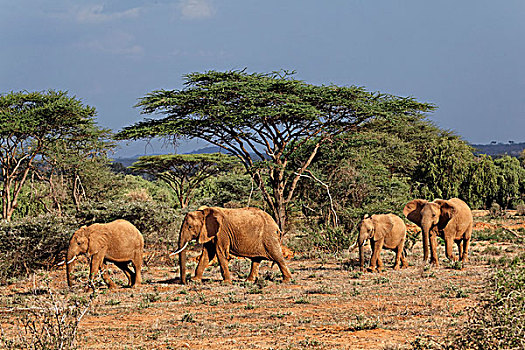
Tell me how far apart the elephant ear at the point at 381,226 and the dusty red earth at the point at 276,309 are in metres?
1.02

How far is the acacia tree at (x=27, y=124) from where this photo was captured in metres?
24.6

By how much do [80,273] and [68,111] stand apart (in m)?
12.3

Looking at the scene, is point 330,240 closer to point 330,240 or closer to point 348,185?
point 330,240

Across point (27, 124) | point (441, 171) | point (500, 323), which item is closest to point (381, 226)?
point (500, 323)

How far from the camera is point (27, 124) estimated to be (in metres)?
24.8

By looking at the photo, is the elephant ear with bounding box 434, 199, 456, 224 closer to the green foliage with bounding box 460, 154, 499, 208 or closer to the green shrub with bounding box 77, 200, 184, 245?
the green shrub with bounding box 77, 200, 184, 245

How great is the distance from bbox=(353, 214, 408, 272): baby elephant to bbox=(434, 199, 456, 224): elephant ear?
123cm

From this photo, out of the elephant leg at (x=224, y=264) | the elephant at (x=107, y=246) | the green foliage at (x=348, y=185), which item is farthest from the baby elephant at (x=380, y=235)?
the elephant at (x=107, y=246)

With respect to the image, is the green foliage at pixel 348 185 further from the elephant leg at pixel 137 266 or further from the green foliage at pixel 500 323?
the green foliage at pixel 500 323

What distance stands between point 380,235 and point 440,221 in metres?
2.19

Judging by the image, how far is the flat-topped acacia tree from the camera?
65.7 ft

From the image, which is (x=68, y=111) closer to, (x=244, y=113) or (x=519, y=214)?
(x=244, y=113)

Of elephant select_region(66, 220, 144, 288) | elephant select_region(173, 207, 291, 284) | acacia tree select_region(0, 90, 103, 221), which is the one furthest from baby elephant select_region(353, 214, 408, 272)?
acacia tree select_region(0, 90, 103, 221)

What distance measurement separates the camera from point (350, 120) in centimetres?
2202
